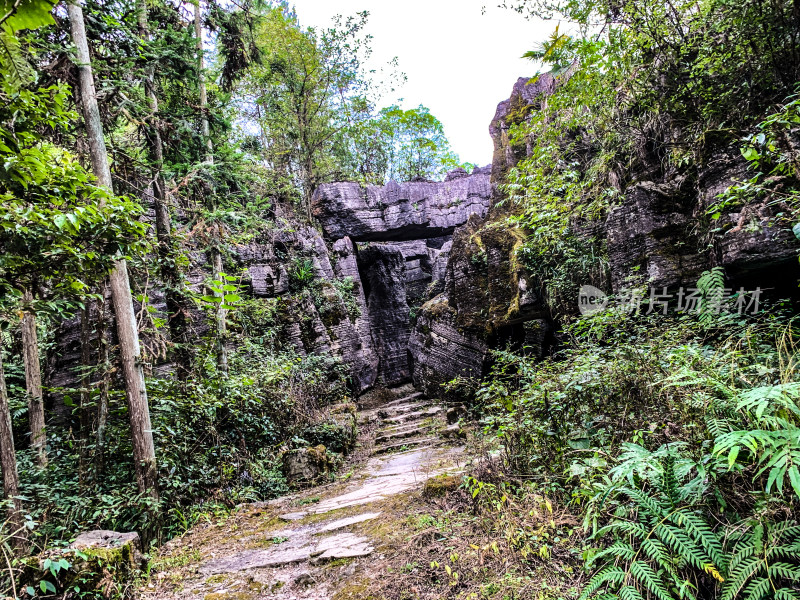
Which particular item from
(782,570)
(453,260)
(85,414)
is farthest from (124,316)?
(453,260)

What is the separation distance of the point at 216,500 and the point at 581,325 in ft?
17.3

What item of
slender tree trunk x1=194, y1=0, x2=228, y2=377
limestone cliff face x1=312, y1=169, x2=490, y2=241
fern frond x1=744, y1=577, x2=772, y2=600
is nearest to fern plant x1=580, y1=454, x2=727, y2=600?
fern frond x1=744, y1=577, x2=772, y2=600

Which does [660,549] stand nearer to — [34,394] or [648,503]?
[648,503]

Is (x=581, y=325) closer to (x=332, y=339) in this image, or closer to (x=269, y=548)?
(x=269, y=548)

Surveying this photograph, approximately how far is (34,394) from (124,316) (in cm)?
248

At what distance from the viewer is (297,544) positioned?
372cm

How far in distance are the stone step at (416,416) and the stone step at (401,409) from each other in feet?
1.01

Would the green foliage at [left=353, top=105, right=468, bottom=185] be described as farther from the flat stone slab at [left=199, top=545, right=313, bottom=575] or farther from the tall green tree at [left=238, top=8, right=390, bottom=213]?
the flat stone slab at [left=199, top=545, right=313, bottom=575]

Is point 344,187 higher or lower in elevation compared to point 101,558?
higher

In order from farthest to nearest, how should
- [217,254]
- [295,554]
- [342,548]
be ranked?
[217,254] < [295,554] < [342,548]

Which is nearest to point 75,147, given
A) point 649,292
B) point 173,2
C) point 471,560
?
point 173,2

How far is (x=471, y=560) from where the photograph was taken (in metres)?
2.49

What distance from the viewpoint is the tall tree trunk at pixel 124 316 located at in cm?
468

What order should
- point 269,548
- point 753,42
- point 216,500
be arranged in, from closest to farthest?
point 269,548
point 753,42
point 216,500
